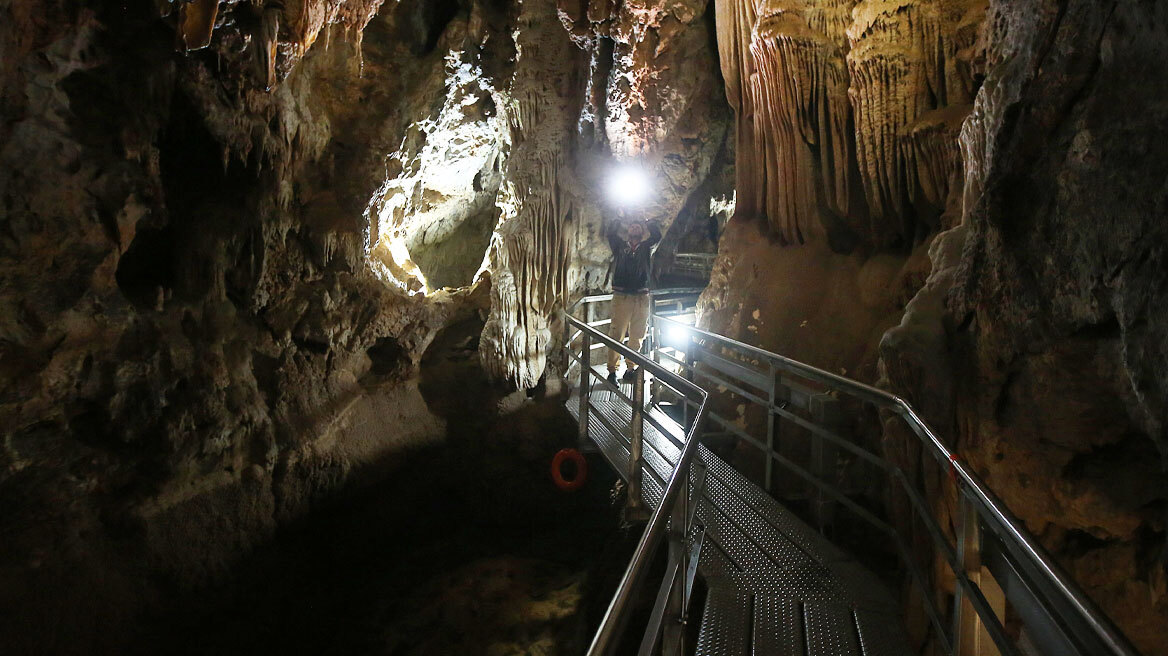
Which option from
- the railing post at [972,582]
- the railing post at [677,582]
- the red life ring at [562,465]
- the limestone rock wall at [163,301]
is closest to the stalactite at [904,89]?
the red life ring at [562,465]

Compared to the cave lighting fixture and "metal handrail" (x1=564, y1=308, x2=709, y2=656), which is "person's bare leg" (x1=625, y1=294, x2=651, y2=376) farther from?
"metal handrail" (x1=564, y1=308, x2=709, y2=656)

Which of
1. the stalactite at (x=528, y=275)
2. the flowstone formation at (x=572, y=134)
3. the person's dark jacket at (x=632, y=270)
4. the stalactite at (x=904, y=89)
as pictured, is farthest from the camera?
the flowstone formation at (x=572, y=134)

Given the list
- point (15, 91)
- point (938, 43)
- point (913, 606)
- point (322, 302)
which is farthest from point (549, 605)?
point (938, 43)

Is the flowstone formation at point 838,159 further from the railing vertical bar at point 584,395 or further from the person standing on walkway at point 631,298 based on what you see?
the railing vertical bar at point 584,395

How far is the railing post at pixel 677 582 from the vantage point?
1944 mm

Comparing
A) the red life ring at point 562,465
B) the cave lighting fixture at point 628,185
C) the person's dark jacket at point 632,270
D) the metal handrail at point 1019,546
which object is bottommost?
the red life ring at point 562,465

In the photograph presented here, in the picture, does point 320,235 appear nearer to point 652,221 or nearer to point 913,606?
point 652,221

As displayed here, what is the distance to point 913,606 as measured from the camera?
2896mm

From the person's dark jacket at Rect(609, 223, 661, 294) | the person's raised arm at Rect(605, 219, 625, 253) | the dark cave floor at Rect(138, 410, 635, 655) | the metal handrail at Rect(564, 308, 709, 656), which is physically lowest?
the dark cave floor at Rect(138, 410, 635, 655)

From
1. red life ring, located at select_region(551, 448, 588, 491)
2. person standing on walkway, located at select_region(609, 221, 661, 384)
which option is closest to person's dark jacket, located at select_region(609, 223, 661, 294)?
person standing on walkway, located at select_region(609, 221, 661, 384)

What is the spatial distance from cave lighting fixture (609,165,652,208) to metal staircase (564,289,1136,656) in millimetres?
3902

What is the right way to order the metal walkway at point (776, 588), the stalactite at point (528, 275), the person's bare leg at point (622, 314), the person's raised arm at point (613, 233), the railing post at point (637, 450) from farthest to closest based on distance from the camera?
the person's raised arm at point (613, 233), the stalactite at point (528, 275), the person's bare leg at point (622, 314), the railing post at point (637, 450), the metal walkway at point (776, 588)

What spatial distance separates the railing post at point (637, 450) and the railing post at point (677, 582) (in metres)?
1.92

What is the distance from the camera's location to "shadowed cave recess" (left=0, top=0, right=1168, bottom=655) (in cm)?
253
